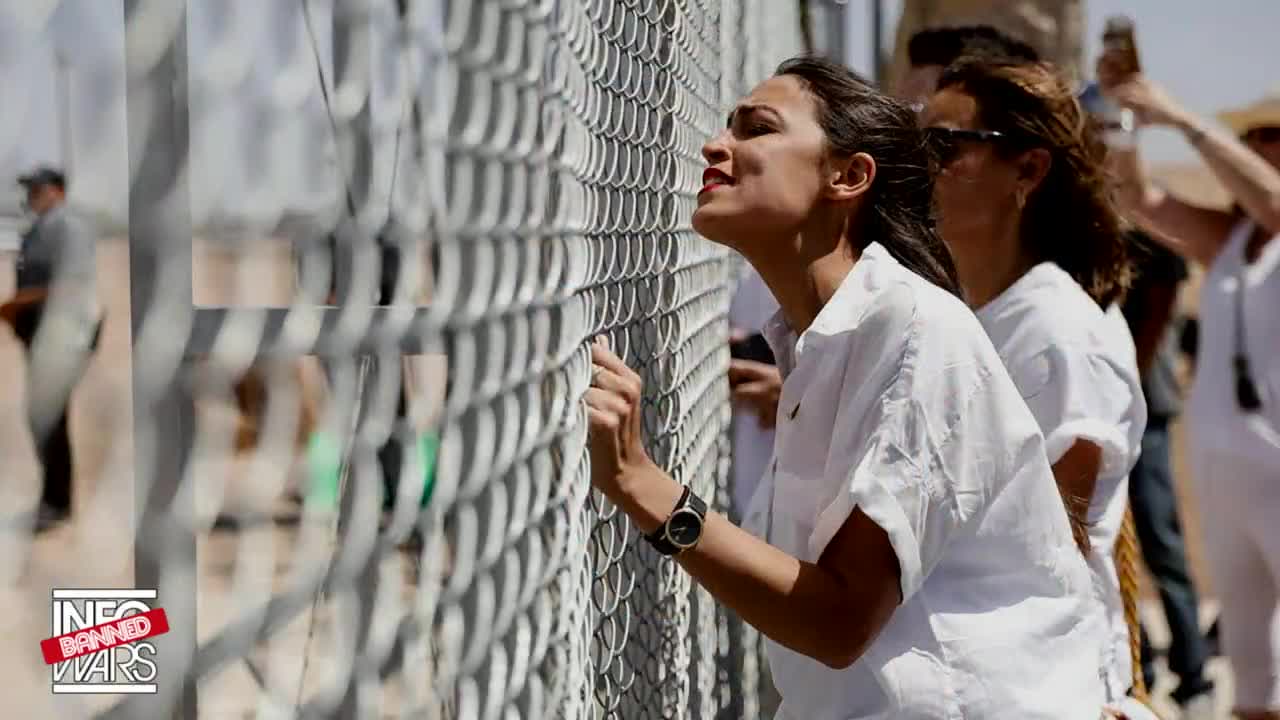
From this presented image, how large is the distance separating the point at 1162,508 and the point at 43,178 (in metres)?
5.96

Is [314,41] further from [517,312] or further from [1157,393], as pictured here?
[1157,393]

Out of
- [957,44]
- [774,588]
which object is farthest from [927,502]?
[957,44]

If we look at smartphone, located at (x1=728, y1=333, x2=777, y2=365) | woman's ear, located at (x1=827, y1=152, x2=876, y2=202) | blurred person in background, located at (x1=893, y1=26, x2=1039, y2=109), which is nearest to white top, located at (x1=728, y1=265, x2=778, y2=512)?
smartphone, located at (x1=728, y1=333, x2=777, y2=365)

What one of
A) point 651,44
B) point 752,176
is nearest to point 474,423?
point 752,176

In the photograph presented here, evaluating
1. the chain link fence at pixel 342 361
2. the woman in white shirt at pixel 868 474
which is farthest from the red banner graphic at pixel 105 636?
the woman in white shirt at pixel 868 474

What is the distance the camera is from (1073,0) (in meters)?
14.1

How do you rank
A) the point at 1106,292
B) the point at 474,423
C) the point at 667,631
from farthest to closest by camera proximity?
the point at 1106,292 → the point at 667,631 → the point at 474,423

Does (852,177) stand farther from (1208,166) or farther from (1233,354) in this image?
(1233,354)

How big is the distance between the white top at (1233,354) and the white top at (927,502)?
3.08 m

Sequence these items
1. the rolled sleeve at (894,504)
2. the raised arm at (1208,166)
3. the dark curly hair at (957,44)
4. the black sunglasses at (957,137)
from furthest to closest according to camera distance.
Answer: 1. the raised arm at (1208,166)
2. the dark curly hair at (957,44)
3. the black sunglasses at (957,137)
4. the rolled sleeve at (894,504)

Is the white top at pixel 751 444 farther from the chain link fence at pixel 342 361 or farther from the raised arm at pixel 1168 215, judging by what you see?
the chain link fence at pixel 342 361

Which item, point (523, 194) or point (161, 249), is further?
point (523, 194)

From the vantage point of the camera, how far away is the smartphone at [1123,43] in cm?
427

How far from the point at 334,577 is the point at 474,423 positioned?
377 mm
